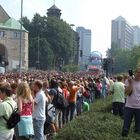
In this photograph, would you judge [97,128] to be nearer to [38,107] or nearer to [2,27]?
[38,107]

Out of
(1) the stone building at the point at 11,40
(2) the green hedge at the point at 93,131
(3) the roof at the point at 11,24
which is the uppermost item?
(3) the roof at the point at 11,24

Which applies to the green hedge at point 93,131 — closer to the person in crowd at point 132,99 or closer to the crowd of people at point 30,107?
the person in crowd at point 132,99

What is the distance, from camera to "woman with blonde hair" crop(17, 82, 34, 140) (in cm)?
1045

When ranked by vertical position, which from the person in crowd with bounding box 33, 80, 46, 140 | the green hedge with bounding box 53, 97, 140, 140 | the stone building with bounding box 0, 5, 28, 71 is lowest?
the green hedge with bounding box 53, 97, 140, 140

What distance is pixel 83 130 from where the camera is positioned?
13.3 meters

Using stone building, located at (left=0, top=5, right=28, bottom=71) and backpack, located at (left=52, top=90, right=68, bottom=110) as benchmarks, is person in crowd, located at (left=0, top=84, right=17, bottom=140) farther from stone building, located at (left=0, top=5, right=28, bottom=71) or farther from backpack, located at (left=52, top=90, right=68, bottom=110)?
stone building, located at (left=0, top=5, right=28, bottom=71)

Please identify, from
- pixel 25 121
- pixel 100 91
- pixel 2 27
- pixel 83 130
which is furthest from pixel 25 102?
pixel 2 27

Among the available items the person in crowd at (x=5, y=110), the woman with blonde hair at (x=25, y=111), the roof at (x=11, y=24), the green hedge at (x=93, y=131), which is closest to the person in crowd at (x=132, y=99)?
the green hedge at (x=93, y=131)

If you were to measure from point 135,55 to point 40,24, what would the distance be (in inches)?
1191

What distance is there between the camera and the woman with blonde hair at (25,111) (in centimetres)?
1045

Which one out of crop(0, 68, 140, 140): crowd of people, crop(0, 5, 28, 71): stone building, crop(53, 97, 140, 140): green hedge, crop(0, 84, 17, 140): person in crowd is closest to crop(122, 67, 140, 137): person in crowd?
crop(0, 68, 140, 140): crowd of people

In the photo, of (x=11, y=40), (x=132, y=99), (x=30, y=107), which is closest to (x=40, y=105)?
(x=30, y=107)

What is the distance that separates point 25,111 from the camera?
10.8 metres

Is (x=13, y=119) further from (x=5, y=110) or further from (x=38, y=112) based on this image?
(x=38, y=112)
